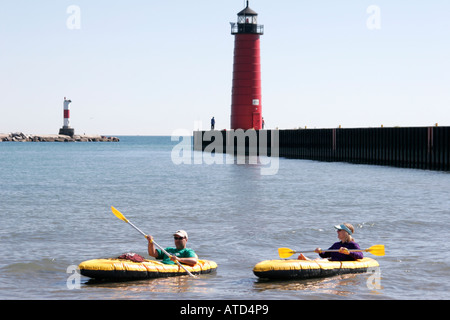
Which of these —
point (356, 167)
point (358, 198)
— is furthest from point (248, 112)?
point (358, 198)

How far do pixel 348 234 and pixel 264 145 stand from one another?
52.2 metres

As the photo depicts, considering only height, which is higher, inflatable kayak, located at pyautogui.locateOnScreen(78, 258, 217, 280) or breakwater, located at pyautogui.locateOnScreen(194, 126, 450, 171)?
breakwater, located at pyautogui.locateOnScreen(194, 126, 450, 171)

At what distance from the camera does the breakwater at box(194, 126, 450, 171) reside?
39.0m

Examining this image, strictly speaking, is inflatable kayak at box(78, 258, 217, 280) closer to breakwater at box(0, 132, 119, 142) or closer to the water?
the water

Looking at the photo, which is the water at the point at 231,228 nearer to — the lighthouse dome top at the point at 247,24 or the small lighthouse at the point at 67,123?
the lighthouse dome top at the point at 247,24

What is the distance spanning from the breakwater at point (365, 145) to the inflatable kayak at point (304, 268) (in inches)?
1036

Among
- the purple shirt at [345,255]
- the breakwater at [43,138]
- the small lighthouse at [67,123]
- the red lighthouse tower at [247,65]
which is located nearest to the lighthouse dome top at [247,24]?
the red lighthouse tower at [247,65]

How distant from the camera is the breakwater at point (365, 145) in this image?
39000mm

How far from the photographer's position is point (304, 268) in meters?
12.2

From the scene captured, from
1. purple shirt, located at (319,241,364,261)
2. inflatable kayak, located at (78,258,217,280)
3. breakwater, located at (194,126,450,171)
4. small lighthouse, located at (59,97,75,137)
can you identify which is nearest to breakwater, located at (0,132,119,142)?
small lighthouse, located at (59,97,75,137)

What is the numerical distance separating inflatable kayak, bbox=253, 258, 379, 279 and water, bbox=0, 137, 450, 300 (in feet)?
0.47
